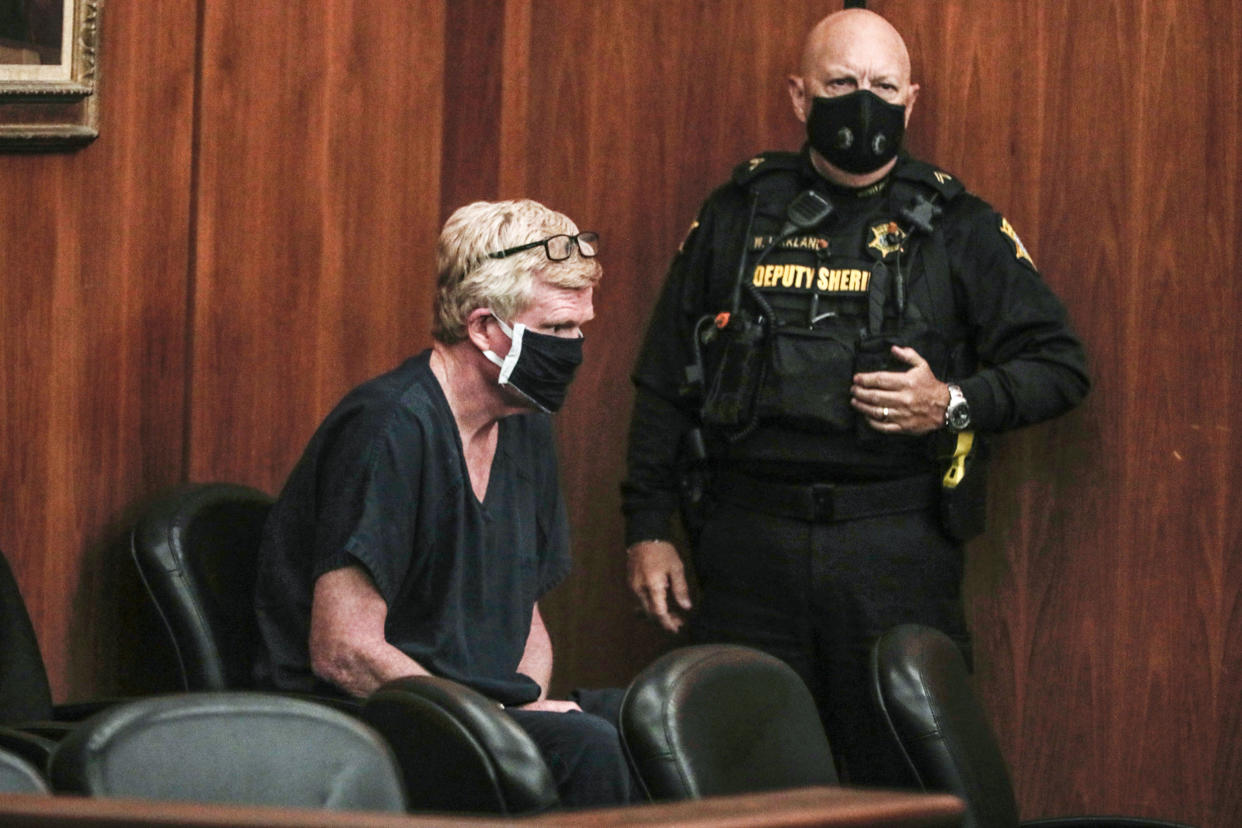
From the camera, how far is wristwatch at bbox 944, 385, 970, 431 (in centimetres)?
298

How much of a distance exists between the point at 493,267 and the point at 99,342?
2.19 ft

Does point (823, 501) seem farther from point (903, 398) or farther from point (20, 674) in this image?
point (20, 674)

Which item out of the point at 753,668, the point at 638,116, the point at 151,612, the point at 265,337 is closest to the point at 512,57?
the point at 638,116

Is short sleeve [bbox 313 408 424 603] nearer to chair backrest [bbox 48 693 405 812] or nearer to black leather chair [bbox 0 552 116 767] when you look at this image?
black leather chair [bbox 0 552 116 767]

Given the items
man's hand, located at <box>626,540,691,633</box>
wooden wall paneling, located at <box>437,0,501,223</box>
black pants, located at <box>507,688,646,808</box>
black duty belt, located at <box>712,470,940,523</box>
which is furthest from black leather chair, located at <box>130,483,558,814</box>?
wooden wall paneling, located at <box>437,0,501,223</box>

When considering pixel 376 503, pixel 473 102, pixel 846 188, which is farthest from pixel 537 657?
pixel 473 102

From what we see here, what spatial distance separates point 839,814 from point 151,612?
5.65ft

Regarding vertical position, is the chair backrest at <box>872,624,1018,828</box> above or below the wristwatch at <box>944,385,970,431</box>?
below

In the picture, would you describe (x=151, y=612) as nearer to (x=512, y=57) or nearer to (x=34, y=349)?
(x=34, y=349)

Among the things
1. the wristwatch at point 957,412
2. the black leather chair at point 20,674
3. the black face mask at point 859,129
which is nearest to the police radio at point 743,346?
A: the black face mask at point 859,129

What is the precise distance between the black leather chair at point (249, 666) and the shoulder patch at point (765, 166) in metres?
1.19

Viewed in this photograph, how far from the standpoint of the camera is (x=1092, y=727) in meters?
3.27

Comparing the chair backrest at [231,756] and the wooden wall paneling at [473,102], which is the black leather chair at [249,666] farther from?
the wooden wall paneling at [473,102]

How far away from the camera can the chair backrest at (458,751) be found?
1667 millimetres
